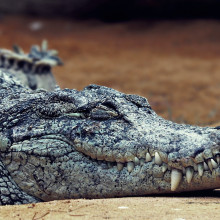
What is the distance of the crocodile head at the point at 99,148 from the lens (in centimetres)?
332

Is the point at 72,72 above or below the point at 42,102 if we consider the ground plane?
above

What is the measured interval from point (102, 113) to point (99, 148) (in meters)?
0.30

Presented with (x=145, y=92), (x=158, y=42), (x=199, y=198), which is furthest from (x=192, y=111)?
(x=199, y=198)

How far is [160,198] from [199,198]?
0.24 metres

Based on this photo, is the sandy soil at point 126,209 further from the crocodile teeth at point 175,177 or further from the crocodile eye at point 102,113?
the crocodile eye at point 102,113

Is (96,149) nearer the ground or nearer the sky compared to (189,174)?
nearer the sky

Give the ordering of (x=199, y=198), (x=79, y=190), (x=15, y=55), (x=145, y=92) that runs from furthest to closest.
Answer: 1. (x=145, y=92)
2. (x=15, y=55)
3. (x=79, y=190)
4. (x=199, y=198)

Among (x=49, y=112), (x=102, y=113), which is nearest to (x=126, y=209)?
(x=102, y=113)

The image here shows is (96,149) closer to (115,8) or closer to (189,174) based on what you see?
(189,174)

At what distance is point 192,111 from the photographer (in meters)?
9.62

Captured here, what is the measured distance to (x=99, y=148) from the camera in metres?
3.54

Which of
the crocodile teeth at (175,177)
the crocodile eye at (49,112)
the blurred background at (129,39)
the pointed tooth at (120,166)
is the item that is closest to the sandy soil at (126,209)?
the crocodile teeth at (175,177)

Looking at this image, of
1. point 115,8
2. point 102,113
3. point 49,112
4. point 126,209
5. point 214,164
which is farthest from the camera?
point 115,8

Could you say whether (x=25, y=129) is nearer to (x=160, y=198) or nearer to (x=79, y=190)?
(x=79, y=190)
